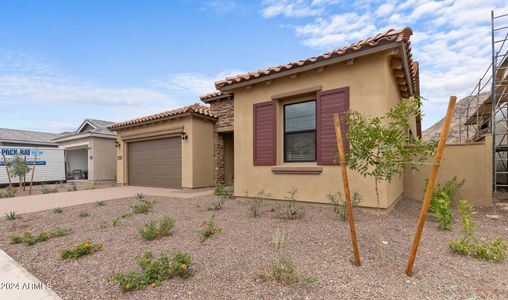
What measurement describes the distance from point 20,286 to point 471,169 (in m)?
10.3

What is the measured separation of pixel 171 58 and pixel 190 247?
33.2ft

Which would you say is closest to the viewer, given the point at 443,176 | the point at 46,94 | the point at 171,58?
the point at 443,176

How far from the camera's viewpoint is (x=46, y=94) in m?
16.1

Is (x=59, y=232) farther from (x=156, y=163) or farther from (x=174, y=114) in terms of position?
(x=156, y=163)

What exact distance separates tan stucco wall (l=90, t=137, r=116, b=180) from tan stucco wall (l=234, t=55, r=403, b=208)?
13.1 metres

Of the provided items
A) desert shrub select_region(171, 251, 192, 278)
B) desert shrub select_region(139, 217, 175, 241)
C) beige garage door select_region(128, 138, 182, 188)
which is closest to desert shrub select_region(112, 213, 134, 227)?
desert shrub select_region(139, 217, 175, 241)

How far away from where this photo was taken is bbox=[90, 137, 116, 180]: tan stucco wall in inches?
625

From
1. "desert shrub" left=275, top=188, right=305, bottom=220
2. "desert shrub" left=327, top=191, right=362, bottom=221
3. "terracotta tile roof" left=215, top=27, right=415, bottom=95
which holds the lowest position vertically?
"desert shrub" left=275, top=188, right=305, bottom=220

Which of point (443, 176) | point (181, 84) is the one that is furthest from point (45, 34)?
point (443, 176)

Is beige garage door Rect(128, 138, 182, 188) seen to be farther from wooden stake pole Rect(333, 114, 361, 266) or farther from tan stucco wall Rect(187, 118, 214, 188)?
wooden stake pole Rect(333, 114, 361, 266)

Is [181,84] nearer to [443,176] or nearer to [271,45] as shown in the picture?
[271,45]

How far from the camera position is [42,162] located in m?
15.9

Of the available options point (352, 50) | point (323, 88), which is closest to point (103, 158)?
point (323, 88)

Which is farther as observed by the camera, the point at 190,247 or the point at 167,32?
the point at 167,32
